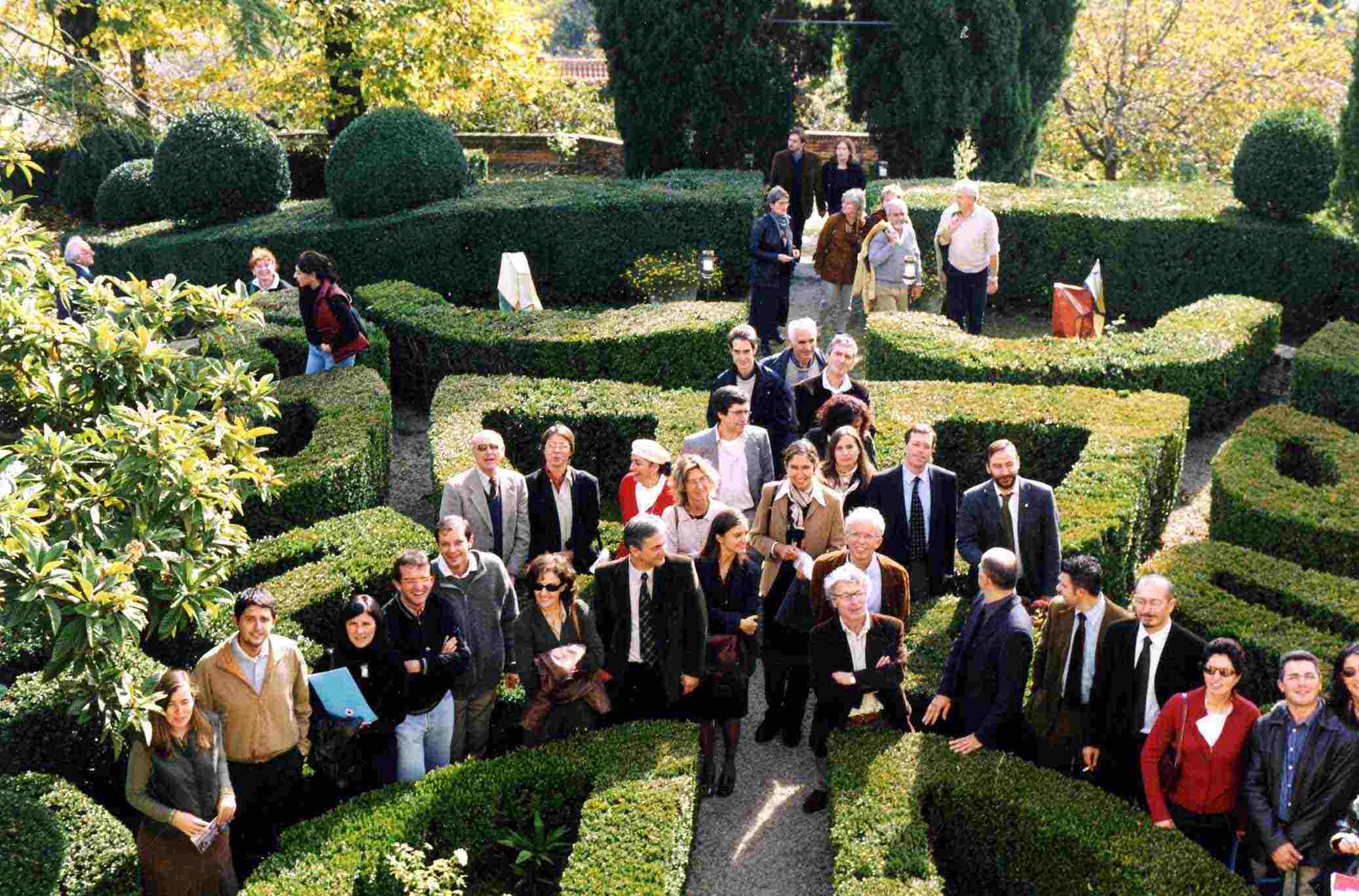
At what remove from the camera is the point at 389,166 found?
18.9m

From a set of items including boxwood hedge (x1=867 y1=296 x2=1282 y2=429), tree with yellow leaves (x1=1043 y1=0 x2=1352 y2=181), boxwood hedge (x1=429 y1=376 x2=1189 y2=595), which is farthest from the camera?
tree with yellow leaves (x1=1043 y1=0 x2=1352 y2=181)

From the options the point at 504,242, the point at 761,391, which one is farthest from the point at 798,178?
the point at 761,391

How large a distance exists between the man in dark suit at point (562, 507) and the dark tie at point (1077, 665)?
324 centimetres

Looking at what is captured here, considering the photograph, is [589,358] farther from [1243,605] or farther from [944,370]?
[1243,605]

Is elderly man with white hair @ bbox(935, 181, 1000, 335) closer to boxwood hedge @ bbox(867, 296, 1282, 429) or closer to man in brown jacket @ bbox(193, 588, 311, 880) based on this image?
boxwood hedge @ bbox(867, 296, 1282, 429)

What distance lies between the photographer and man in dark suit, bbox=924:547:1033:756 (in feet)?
24.7

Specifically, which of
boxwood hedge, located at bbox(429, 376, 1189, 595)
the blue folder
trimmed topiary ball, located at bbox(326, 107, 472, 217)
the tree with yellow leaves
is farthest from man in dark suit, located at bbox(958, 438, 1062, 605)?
the tree with yellow leaves

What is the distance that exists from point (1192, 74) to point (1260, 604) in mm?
22683

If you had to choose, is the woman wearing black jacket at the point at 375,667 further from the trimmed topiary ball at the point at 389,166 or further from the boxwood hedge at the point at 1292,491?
the trimmed topiary ball at the point at 389,166

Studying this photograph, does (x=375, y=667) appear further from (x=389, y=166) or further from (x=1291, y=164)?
(x=1291, y=164)

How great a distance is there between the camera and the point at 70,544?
21.5ft

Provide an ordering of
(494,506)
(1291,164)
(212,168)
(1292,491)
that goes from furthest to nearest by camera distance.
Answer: (212,168) → (1291,164) → (1292,491) → (494,506)

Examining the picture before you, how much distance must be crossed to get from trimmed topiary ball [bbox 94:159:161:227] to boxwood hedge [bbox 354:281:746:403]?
8.30 meters

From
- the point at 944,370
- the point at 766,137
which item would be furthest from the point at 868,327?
the point at 766,137
